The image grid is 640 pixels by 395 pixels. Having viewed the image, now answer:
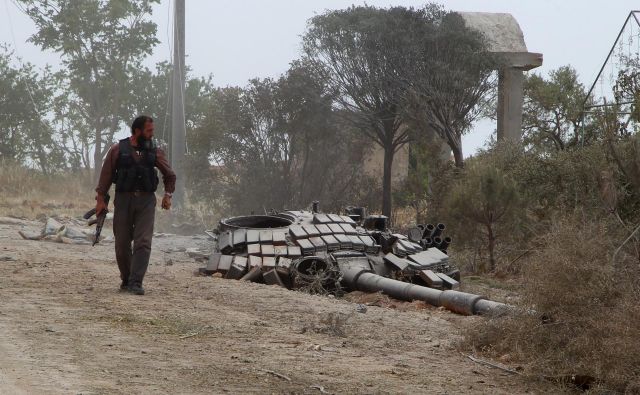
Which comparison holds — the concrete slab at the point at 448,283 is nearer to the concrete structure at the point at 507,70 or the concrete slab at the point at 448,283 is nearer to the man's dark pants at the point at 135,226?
the man's dark pants at the point at 135,226

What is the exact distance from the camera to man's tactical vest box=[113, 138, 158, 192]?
12.1m

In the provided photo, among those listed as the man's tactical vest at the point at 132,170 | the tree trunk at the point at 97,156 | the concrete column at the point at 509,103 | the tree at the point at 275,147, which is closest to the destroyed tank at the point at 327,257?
the man's tactical vest at the point at 132,170

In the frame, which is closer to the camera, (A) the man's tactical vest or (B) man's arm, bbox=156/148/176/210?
(A) the man's tactical vest

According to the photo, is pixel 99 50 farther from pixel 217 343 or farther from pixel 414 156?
pixel 217 343

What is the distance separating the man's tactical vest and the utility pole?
2029cm

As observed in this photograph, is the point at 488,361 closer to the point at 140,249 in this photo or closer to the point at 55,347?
the point at 55,347

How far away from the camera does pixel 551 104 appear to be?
35.5m

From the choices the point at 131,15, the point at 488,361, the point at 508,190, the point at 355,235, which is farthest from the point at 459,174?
the point at 131,15

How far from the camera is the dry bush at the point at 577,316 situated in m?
7.65

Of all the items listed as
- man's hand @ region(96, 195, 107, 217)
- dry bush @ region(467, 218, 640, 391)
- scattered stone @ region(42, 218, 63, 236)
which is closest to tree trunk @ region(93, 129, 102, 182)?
scattered stone @ region(42, 218, 63, 236)

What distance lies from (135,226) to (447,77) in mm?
20600

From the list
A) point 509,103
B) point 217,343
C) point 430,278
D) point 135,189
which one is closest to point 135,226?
point 135,189

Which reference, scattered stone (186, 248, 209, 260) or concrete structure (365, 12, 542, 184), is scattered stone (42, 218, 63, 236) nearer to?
scattered stone (186, 248, 209, 260)

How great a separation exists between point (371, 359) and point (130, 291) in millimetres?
4382
